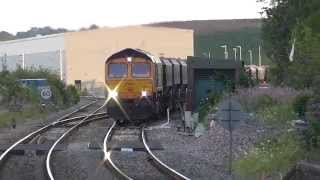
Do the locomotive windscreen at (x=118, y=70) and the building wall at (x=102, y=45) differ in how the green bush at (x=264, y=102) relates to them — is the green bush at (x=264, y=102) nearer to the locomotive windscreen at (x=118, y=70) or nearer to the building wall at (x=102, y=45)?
the locomotive windscreen at (x=118, y=70)

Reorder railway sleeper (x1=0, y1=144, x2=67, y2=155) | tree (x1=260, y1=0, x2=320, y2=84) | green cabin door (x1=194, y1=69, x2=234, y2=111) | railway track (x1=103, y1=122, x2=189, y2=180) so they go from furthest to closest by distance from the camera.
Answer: tree (x1=260, y1=0, x2=320, y2=84), green cabin door (x1=194, y1=69, x2=234, y2=111), railway sleeper (x1=0, y1=144, x2=67, y2=155), railway track (x1=103, y1=122, x2=189, y2=180)

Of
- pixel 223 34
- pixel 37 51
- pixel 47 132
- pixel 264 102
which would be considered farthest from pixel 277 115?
pixel 223 34

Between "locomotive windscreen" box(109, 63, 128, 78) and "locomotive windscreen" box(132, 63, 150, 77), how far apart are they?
13.5 inches

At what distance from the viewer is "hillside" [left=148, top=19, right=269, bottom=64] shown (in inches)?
4794

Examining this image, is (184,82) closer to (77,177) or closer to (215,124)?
(215,124)

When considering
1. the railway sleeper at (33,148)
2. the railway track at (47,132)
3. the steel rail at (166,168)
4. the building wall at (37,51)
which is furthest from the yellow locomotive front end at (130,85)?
the building wall at (37,51)

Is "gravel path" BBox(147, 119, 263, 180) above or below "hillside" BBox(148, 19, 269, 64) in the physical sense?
below

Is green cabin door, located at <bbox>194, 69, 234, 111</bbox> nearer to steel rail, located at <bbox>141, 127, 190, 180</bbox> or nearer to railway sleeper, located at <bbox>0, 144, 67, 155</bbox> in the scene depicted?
railway sleeper, located at <bbox>0, 144, 67, 155</bbox>

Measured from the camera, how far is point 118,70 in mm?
30406

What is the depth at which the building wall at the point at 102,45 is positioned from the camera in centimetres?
7575

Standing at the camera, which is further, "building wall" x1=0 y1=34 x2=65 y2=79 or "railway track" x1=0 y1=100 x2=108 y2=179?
"building wall" x1=0 y1=34 x2=65 y2=79

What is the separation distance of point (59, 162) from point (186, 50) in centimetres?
6550

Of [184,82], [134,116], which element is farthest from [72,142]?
[184,82]

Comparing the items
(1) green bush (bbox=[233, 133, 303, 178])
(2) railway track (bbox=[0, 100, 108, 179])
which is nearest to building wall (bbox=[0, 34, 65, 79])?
(2) railway track (bbox=[0, 100, 108, 179])
